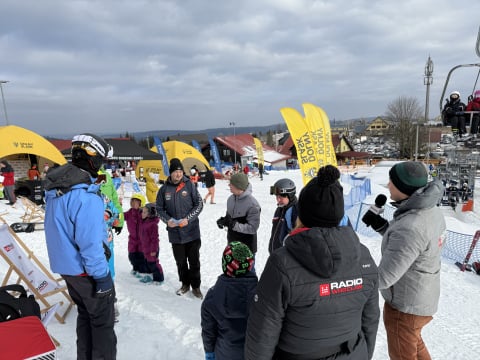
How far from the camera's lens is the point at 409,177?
7.30ft

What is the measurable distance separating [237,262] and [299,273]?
717mm

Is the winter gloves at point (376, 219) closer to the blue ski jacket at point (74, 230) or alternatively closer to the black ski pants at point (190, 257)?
the blue ski jacket at point (74, 230)

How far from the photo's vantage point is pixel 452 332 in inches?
148

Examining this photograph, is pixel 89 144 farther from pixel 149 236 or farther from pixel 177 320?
pixel 177 320

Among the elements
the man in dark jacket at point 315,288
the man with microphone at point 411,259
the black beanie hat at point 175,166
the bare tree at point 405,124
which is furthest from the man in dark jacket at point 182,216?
the bare tree at point 405,124

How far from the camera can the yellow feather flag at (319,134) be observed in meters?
8.22

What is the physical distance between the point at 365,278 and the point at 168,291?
3.53 metres

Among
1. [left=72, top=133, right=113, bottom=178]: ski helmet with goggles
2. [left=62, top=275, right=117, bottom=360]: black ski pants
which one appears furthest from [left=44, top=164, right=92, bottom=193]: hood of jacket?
[left=62, top=275, right=117, bottom=360]: black ski pants

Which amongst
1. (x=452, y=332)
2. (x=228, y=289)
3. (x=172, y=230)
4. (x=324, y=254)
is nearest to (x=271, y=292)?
(x=324, y=254)

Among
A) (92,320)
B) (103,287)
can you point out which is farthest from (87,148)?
(92,320)

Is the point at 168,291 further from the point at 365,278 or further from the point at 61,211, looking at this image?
the point at 365,278

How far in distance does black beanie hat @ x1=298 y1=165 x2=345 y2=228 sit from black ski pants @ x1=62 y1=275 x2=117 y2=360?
194cm

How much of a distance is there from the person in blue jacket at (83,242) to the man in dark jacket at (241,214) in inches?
67.9

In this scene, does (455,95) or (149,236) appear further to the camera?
(455,95)
